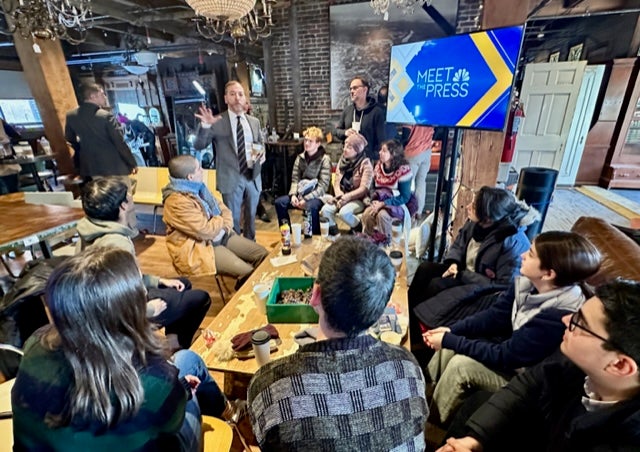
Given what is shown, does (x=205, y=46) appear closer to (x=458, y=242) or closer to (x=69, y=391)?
(x=458, y=242)

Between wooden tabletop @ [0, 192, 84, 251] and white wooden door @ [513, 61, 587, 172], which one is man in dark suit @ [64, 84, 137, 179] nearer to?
wooden tabletop @ [0, 192, 84, 251]

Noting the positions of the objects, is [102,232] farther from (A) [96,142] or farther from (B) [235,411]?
(A) [96,142]

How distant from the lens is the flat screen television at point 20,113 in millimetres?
7777

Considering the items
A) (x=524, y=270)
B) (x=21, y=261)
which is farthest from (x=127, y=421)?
(x=21, y=261)

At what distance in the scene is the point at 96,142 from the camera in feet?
10.7

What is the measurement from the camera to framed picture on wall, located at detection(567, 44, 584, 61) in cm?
628

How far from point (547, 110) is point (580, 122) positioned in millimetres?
741

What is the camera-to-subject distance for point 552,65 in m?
5.02

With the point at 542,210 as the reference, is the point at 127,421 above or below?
above

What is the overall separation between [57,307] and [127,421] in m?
0.32

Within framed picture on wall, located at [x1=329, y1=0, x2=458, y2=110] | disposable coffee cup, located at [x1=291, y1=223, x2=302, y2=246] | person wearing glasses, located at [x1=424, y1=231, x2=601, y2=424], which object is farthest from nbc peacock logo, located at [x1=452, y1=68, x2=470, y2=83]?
framed picture on wall, located at [x1=329, y1=0, x2=458, y2=110]

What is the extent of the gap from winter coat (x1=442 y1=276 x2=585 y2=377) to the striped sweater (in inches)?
45.0

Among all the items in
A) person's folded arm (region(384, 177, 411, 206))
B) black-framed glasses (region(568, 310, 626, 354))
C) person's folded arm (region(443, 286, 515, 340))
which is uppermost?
black-framed glasses (region(568, 310, 626, 354))

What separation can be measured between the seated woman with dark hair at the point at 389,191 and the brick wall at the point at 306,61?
8.62 feet
